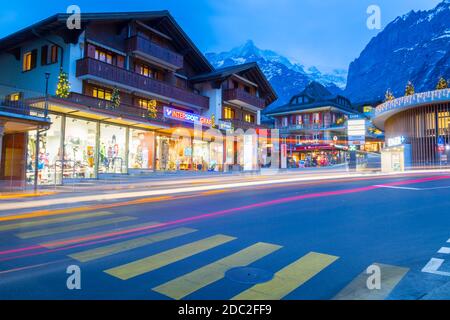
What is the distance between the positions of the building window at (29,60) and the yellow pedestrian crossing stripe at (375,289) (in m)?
27.7

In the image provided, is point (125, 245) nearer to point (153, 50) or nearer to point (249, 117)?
point (153, 50)

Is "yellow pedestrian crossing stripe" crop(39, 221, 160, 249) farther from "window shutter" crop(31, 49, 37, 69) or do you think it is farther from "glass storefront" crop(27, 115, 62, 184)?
"window shutter" crop(31, 49, 37, 69)

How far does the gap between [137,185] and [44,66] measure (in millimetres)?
12482

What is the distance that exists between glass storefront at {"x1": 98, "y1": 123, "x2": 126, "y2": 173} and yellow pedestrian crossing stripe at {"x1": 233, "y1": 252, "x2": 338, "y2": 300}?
20.0 meters

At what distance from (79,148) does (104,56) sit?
27.8ft

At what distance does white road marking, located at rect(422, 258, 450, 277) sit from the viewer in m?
5.03

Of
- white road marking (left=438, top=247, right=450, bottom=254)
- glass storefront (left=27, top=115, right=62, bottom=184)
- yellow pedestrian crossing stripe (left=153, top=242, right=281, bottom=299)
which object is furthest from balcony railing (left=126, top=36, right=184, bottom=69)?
white road marking (left=438, top=247, right=450, bottom=254)

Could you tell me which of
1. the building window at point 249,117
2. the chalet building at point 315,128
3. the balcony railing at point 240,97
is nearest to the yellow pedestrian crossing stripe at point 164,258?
the balcony railing at point 240,97

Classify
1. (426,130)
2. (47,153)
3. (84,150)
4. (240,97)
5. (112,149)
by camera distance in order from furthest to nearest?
1. (240,97)
2. (426,130)
3. (112,149)
4. (84,150)
5. (47,153)

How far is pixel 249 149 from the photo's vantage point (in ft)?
132

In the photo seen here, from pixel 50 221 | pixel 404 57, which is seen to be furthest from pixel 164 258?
pixel 404 57

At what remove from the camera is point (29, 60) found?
→ 2569 centimetres

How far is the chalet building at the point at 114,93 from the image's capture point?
819 inches

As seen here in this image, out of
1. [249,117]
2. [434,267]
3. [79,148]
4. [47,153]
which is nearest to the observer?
[434,267]
